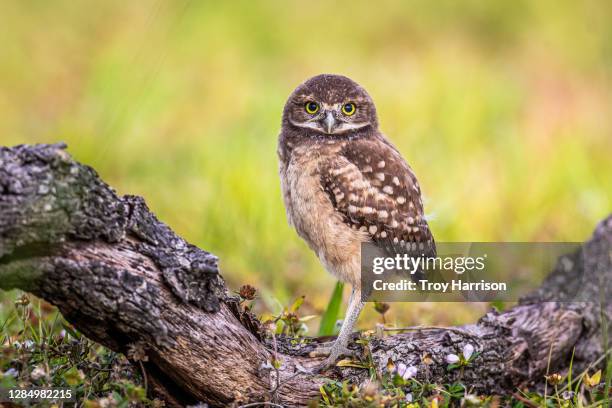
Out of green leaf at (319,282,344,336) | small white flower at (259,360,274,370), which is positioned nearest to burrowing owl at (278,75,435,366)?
green leaf at (319,282,344,336)

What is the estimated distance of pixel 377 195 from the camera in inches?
155

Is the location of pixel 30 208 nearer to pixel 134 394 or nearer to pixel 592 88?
pixel 134 394

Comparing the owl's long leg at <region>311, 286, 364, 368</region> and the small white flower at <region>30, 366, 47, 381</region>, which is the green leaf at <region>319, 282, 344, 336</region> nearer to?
the owl's long leg at <region>311, 286, 364, 368</region>

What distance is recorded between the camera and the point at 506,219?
662 centimetres

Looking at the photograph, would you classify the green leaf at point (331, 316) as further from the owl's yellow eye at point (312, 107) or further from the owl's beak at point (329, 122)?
the owl's yellow eye at point (312, 107)

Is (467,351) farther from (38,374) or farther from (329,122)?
(38,374)

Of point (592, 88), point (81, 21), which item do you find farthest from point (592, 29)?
point (81, 21)

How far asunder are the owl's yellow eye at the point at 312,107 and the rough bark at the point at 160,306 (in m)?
1.12

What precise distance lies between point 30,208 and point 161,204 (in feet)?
12.3

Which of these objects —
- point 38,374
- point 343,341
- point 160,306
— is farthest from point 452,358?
point 38,374

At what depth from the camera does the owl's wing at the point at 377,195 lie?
391cm

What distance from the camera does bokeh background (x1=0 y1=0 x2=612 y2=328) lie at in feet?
20.1

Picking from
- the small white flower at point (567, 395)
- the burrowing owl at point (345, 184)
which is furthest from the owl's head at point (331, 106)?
the small white flower at point (567, 395)

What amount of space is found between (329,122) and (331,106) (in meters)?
0.08
